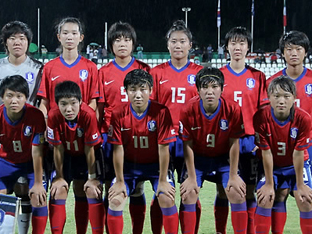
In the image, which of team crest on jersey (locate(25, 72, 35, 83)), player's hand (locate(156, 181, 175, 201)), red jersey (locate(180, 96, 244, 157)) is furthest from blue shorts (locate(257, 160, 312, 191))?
team crest on jersey (locate(25, 72, 35, 83))

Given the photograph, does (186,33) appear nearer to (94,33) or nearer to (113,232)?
(113,232)

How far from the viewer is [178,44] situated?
13.3 feet

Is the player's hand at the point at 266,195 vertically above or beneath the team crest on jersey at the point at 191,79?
beneath

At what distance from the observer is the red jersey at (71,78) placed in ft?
13.5

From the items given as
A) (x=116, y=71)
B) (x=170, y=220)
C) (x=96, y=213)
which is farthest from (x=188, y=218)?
(x=116, y=71)

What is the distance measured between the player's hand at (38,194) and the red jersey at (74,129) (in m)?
0.32

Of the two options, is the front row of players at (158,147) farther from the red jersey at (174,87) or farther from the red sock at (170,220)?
the red jersey at (174,87)

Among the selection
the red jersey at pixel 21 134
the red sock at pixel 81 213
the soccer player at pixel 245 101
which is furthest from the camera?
the soccer player at pixel 245 101

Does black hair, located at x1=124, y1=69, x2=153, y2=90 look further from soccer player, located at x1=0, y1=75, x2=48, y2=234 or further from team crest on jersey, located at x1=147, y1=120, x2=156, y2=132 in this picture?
soccer player, located at x1=0, y1=75, x2=48, y2=234

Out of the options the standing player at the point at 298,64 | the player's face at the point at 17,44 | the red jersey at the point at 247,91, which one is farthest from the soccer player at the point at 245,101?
the player's face at the point at 17,44

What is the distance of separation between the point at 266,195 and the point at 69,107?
146 cm

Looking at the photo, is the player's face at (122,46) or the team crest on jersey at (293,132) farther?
the player's face at (122,46)

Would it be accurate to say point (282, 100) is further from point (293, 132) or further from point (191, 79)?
point (191, 79)

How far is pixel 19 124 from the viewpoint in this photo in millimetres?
3715
